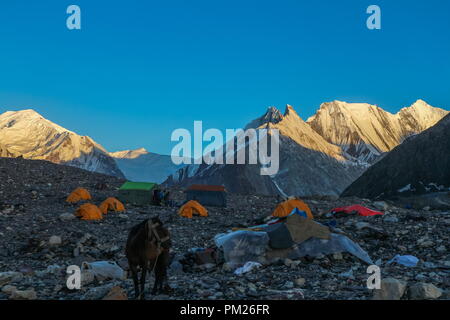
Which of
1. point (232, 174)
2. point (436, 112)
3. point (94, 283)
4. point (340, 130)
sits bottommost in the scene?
point (94, 283)

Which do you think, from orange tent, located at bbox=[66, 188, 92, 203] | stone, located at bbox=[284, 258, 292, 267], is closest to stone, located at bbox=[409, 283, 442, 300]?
stone, located at bbox=[284, 258, 292, 267]

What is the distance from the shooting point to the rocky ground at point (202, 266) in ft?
23.2

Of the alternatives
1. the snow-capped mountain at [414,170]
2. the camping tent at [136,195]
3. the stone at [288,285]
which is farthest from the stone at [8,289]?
the snow-capped mountain at [414,170]

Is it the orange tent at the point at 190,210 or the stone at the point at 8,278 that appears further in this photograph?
the orange tent at the point at 190,210

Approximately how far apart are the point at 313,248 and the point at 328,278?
2.46 meters

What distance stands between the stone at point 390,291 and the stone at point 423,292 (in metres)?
0.15

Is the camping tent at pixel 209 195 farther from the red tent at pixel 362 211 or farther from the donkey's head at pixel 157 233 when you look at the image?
A: the donkey's head at pixel 157 233

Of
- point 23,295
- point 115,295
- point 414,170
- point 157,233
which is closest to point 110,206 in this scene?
point 23,295

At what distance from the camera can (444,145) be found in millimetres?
61531

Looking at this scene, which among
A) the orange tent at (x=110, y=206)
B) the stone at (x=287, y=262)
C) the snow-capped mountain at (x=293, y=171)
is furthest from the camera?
the snow-capped mountain at (x=293, y=171)

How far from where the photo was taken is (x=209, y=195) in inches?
1238

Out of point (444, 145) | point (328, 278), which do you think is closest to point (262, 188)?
point (444, 145)
